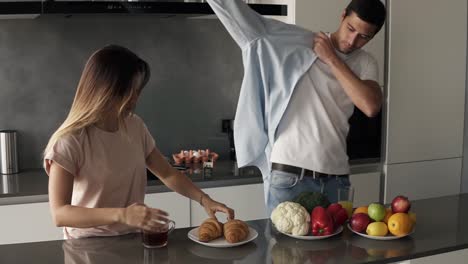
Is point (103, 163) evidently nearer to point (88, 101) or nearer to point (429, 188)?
point (88, 101)

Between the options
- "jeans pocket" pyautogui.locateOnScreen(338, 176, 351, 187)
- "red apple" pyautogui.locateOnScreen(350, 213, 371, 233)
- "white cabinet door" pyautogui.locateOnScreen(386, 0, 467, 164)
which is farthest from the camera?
"white cabinet door" pyautogui.locateOnScreen(386, 0, 467, 164)

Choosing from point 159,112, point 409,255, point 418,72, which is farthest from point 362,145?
point 409,255

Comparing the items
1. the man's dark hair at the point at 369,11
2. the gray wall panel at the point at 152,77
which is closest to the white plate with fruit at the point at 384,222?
the man's dark hair at the point at 369,11

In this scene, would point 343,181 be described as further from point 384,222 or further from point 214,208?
point 214,208

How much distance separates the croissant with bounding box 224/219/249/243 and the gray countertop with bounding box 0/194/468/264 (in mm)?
31

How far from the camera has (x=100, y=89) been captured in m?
1.75

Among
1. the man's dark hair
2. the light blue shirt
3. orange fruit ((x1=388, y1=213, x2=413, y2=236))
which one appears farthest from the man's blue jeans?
the man's dark hair

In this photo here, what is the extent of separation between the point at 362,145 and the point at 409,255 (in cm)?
170

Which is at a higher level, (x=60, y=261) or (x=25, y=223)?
(x=60, y=261)

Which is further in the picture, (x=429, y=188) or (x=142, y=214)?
(x=429, y=188)

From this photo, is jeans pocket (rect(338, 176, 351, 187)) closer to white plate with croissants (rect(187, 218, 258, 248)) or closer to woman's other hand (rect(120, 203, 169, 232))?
white plate with croissants (rect(187, 218, 258, 248))

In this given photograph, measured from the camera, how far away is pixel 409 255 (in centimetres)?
169

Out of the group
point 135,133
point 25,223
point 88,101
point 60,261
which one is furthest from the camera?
point 25,223

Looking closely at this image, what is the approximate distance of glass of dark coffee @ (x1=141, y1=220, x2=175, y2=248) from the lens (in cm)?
Result: 166
